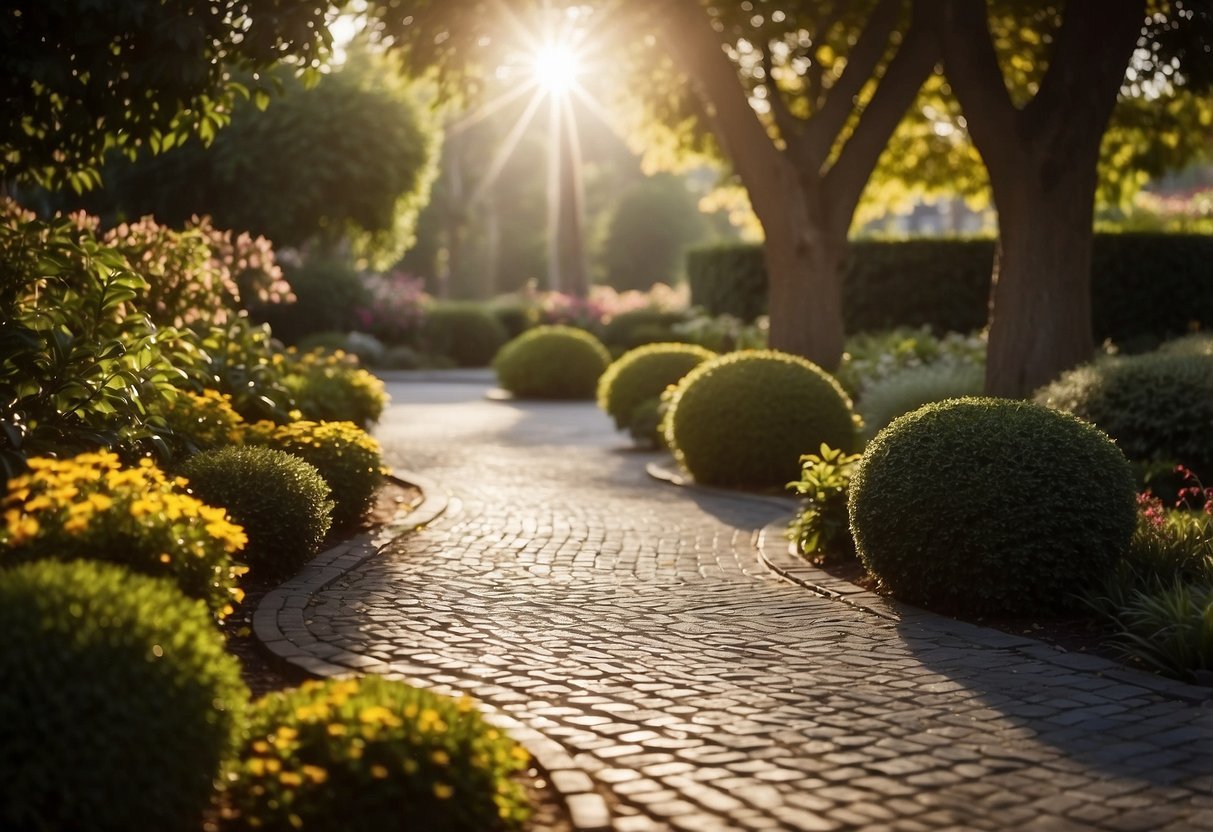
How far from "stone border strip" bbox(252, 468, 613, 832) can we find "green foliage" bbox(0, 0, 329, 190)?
3.20m

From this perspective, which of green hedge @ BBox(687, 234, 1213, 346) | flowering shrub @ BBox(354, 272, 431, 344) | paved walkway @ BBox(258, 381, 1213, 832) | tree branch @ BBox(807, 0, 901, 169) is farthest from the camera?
flowering shrub @ BBox(354, 272, 431, 344)

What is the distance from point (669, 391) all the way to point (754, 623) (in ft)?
24.6

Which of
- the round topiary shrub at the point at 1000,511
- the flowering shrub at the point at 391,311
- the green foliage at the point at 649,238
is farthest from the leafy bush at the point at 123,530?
the green foliage at the point at 649,238

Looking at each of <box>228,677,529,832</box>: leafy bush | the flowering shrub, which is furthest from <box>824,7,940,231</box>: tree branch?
the flowering shrub

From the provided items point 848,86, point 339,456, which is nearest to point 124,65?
point 339,456

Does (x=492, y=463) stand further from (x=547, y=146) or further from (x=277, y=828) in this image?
(x=547, y=146)

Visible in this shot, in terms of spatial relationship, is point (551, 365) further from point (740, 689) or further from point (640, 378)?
point (740, 689)

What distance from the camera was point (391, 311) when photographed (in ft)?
116

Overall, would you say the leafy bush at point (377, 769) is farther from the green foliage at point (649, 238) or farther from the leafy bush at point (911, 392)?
the green foliage at point (649, 238)

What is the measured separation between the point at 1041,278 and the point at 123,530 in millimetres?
10369

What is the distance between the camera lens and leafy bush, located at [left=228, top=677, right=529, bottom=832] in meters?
4.15

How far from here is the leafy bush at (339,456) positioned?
9984 millimetres

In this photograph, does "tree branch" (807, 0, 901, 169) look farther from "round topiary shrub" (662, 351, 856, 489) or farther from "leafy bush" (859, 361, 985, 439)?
"round topiary shrub" (662, 351, 856, 489)

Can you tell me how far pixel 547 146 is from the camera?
224 ft
